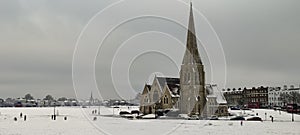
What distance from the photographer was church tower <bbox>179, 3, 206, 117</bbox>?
90.2 m

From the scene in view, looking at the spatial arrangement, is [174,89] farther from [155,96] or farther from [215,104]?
[215,104]

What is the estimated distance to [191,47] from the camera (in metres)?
90.3

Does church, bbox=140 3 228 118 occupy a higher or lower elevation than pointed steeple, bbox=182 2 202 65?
lower

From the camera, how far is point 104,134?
3897 centimetres

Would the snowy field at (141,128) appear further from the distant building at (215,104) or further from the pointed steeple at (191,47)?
the distant building at (215,104)

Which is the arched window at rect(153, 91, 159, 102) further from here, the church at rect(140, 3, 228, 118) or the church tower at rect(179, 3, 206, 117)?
the church tower at rect(179, 3, 206, 117)

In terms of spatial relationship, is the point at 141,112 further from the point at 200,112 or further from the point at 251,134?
the point at 251,134

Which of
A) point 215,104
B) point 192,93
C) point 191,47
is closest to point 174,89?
point 192,93

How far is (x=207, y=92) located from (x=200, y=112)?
836 cm

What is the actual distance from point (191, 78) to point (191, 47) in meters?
7.19

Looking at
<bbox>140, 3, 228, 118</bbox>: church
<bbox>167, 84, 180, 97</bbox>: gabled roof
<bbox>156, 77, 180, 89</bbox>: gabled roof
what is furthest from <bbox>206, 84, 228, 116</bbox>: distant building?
<bbox>156, 77, 180, 89</bbox>: gabled roof

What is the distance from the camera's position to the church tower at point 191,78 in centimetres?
9025

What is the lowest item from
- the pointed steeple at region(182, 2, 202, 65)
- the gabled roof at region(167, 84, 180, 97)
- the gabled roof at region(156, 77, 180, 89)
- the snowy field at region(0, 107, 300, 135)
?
the snowy field at region(0, 107, 300, 135)

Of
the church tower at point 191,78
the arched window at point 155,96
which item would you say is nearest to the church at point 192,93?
the church tower at point 191,78
